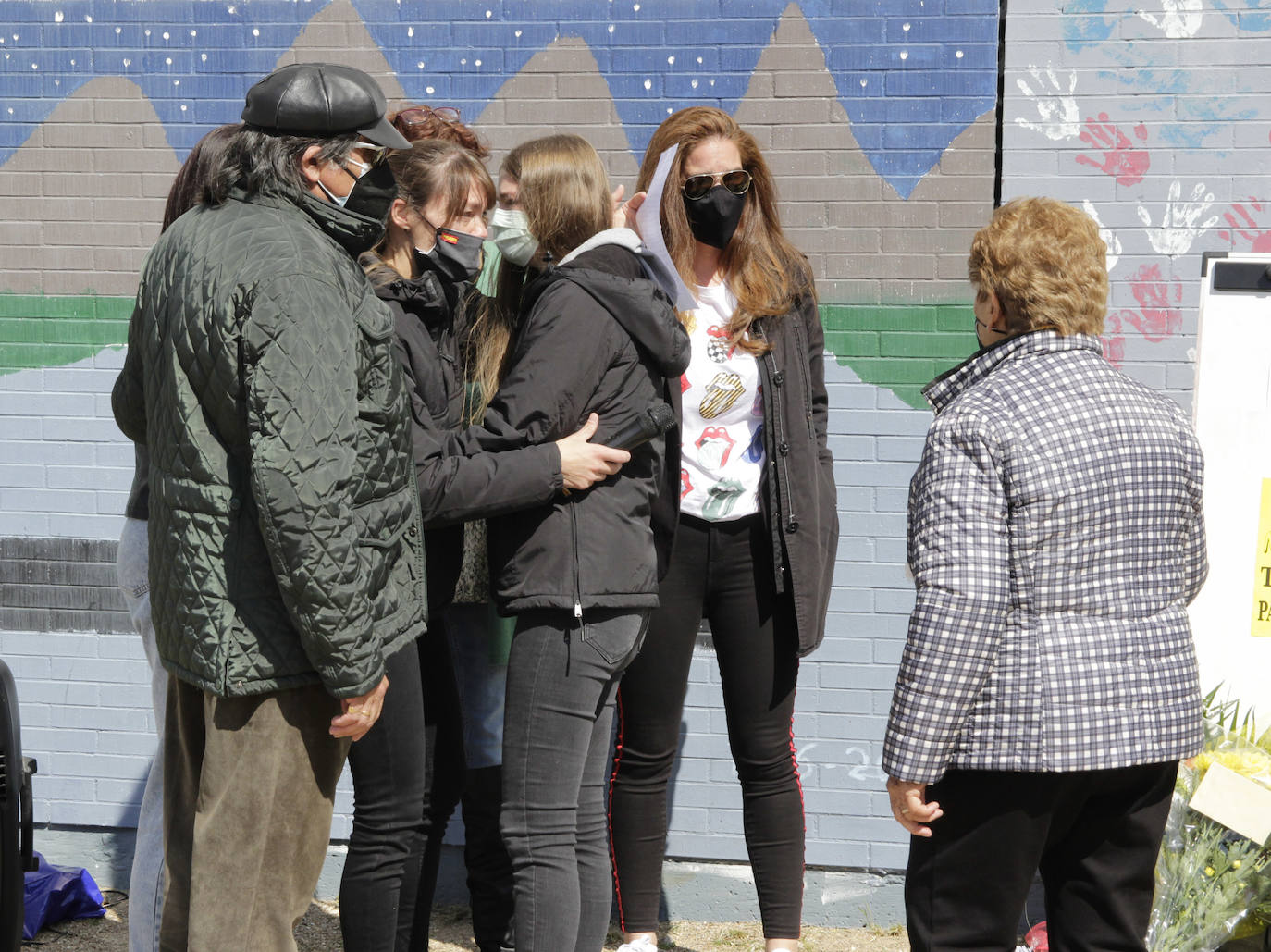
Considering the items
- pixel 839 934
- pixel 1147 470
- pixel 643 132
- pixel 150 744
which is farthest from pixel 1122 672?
pixel 150 744

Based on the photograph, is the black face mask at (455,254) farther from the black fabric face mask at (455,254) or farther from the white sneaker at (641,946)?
the white sneaker at (641,946)

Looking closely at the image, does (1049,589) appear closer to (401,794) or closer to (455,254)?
(401,794)

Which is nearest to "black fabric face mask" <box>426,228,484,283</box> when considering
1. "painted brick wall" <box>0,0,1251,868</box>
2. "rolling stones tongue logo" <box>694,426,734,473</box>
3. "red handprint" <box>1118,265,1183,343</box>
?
"rolling stones tongue logo" <box>694,426,734,473</box>

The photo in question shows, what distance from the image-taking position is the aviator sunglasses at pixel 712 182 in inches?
120

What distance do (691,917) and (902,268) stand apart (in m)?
2.05

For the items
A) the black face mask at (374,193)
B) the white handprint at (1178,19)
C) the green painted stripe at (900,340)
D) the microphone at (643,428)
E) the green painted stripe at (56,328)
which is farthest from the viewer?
the green painted stripe at (56,328)

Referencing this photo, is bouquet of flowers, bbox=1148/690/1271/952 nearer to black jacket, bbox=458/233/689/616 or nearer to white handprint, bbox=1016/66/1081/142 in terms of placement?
black jacket, bbox=458/233/689/616

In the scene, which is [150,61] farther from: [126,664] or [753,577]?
[753,577]

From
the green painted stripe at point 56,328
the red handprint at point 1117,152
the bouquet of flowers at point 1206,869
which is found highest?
the red handprint at point 1117,152

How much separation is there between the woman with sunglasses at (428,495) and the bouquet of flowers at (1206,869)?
1609 millimetres

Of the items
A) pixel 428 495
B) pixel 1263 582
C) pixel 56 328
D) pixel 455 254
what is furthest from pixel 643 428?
pixel 56 328

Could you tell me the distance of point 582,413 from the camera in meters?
2.67

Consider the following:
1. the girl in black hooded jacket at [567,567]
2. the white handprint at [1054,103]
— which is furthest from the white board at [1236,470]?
the girl in black hooded jacket at [567,567]

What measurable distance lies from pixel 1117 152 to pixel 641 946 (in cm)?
250
